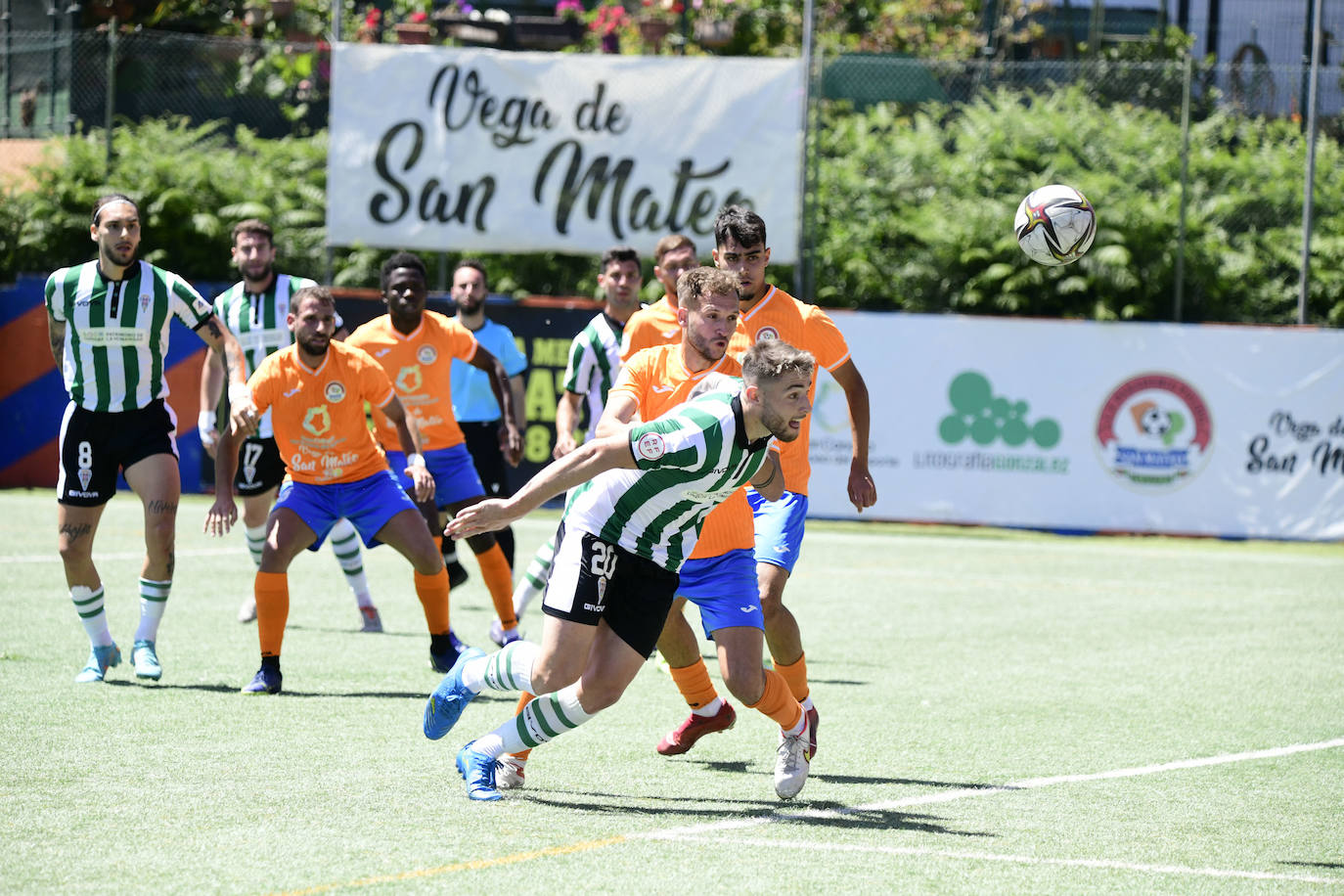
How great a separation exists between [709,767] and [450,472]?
3666 mm

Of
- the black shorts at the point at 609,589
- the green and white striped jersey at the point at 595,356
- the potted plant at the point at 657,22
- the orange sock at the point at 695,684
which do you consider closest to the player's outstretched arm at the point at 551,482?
the black shorts at the point at 609,589

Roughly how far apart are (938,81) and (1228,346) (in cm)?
464

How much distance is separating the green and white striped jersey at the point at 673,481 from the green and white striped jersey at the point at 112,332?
3230 mm

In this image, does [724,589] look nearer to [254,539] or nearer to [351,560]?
[351,560]

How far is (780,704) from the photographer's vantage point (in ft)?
20.0

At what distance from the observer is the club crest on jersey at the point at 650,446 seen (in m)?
5.24

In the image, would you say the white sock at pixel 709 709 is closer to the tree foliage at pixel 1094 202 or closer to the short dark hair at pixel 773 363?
the short dark hair at pixel 773 363

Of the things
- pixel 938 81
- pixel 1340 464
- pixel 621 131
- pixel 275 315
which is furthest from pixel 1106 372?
pixel 275 315

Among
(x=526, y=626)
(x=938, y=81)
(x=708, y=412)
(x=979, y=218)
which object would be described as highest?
(x=938, y=81)

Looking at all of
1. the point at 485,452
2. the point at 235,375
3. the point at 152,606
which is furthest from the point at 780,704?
the point at 485,452

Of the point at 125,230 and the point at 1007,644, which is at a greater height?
the point at 125,230

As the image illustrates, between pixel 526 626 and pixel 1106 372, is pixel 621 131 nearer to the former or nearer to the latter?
pixel 1106 372

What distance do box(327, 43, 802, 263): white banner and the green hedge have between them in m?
A: 1.94

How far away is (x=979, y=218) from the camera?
1980 centimetres
